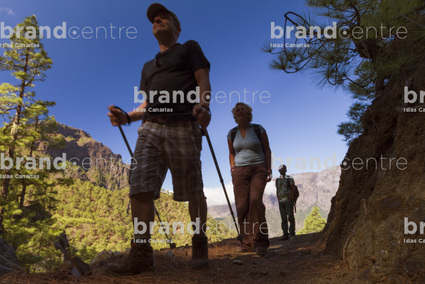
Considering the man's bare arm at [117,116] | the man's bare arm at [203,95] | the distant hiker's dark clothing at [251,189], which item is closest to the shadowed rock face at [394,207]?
the distant hiker's dark clothing at [251,189]

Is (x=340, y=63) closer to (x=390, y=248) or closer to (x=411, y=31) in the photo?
(x=411, y=31)

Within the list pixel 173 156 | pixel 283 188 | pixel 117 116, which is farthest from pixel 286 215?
pixel 117 116

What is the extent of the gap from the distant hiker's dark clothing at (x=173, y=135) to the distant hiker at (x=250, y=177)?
1.70m

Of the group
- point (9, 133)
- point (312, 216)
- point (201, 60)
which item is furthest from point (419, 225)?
point (312, 216)

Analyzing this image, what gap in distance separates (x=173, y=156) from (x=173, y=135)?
0.59ft

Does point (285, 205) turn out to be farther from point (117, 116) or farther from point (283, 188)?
point (117, 116)

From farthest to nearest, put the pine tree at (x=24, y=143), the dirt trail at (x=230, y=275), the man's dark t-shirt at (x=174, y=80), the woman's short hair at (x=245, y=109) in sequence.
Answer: the pine tree at (x=24, y=143) < the woman's short hair at (x=245, y=109) < the man's dark t-shirt at (x=174, y=80) < the dirt trail at (x=230, y=275)

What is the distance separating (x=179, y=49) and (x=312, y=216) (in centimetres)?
3262

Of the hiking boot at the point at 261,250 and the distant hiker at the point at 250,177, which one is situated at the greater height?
the distant hiker at the point at 250,177

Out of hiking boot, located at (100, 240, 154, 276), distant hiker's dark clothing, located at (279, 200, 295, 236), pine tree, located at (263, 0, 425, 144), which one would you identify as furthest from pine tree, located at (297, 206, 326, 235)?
hiking boot, located at (100, 240, 154, 276)

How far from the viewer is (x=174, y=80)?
211 cm

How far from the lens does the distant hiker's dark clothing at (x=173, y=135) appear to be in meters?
1.94

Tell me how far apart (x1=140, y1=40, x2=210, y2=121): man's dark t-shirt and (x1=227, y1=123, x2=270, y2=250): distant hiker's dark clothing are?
1.85 m

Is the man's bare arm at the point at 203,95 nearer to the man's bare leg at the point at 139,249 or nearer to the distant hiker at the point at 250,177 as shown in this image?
the man's bare leg at the point at 139,249
